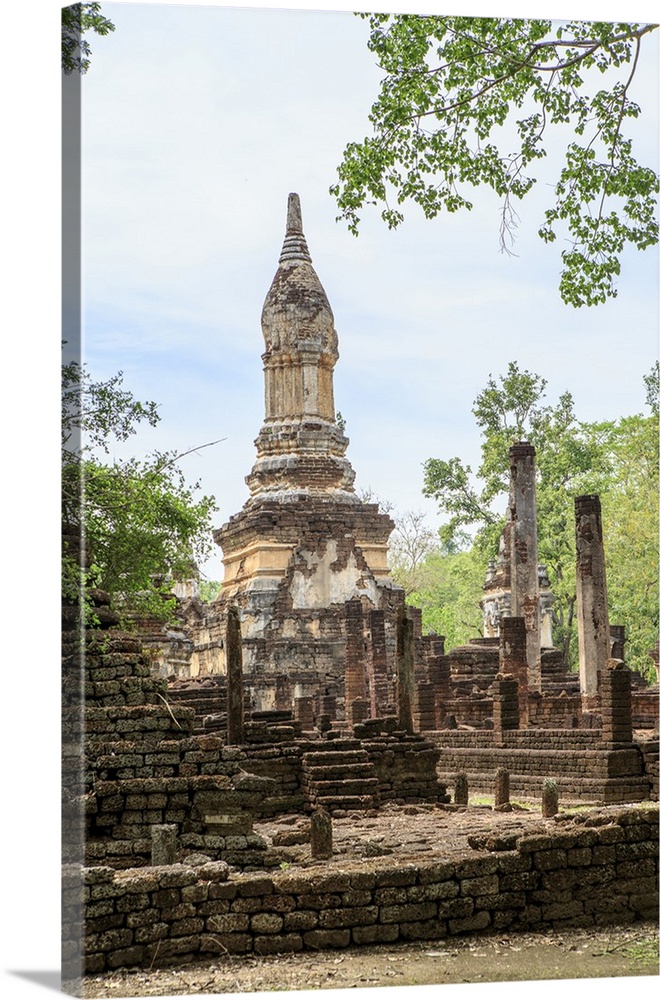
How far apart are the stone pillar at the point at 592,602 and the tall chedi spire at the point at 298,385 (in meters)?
9.78

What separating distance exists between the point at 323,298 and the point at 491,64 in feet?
59.0

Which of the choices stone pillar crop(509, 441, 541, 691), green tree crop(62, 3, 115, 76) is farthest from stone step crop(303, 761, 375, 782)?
green tree crop(62, 3, 115, 76)

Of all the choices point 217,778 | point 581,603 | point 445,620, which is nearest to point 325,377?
point 581,603

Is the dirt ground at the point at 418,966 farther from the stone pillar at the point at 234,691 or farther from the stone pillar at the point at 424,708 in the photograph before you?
the stone pillar at the point at 424,708

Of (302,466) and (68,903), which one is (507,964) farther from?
(302,466)

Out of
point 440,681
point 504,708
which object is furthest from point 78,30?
point 440,681

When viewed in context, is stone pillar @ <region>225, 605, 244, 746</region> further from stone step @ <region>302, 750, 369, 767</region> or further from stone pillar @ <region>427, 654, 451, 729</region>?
stone pillar @ <region>427, 654, 451, 729</region>

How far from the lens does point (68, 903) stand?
22.4ft

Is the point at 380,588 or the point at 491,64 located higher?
the point at 491,64

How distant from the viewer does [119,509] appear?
9.55 metres

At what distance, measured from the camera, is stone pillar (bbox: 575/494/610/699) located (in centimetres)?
1667

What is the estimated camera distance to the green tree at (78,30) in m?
7.19

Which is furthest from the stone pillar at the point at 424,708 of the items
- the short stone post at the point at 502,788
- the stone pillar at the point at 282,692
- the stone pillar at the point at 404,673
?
the short stone post at the point at 502,788

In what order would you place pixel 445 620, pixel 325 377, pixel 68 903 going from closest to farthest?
pixel 68 903 → pixel 325 377 → pixel 445 620
